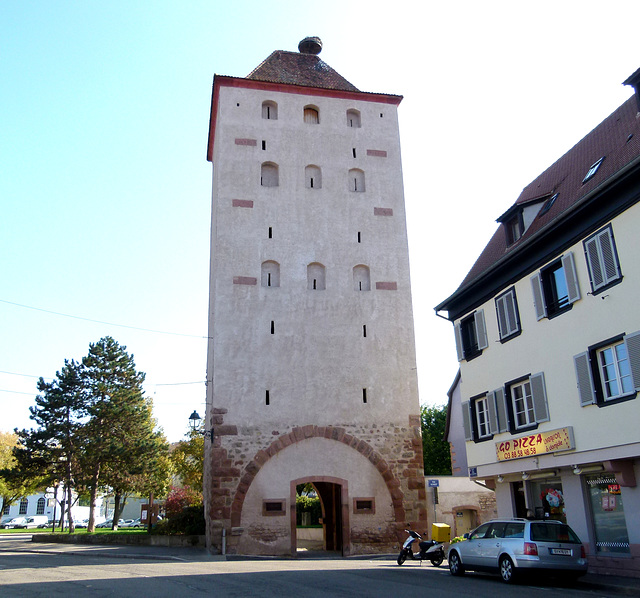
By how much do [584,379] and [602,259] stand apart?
2.72 m

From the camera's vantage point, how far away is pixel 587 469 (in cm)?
1522

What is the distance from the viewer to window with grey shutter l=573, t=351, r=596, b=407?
1483 cm

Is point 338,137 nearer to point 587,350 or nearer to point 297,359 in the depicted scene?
point 297,359

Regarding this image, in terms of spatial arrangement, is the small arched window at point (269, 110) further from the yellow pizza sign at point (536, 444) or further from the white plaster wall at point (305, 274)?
the yellow pizza sign at point (536, 444)

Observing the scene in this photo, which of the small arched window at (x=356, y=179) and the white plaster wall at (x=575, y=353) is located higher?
the small arched window at (x=356, y=179)

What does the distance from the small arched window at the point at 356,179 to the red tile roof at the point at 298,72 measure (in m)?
4.07

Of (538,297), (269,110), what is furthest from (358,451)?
(269,110)

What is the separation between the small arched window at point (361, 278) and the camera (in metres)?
27.3

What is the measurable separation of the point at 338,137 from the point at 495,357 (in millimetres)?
14060

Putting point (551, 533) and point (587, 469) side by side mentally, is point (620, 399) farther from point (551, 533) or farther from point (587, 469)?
point (551, 533)

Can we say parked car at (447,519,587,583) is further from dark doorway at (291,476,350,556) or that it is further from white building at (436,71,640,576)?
dark doorway at (291,476,350,556)

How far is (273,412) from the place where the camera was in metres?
24.5

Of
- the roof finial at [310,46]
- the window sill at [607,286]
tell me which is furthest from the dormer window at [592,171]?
the roof finial at [310,46]

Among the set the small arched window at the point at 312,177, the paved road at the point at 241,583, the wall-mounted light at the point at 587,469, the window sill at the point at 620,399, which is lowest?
the paved road at the point at 241,583
